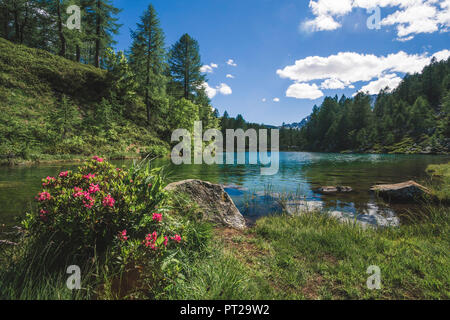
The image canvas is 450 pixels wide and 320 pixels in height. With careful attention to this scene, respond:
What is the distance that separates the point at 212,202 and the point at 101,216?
13.2 feet

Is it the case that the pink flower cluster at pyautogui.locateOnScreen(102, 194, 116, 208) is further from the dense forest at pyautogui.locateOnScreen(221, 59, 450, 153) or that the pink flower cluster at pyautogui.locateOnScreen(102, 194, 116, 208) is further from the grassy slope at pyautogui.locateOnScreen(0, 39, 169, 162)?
the dense forest at pyautogui.locateOnScreen(221, 59, 450, 153)

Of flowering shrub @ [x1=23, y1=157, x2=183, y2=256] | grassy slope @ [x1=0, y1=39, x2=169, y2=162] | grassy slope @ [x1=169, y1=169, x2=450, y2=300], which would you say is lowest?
grassy slope @ [x1=169, y1=169, x2=450, y2=300]

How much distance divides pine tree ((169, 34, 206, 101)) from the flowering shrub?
45.2 meters

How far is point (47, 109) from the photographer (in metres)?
24.1

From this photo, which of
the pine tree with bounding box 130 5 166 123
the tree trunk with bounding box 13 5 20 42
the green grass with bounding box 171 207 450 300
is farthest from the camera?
the tree trunk with bounding box 13 5 20 42

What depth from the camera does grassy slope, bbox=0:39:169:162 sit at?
62.2 feet

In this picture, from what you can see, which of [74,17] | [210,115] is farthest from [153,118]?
[74,17]

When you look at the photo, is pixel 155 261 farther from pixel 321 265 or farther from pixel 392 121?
pixel 392 121

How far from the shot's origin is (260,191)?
38.7ft

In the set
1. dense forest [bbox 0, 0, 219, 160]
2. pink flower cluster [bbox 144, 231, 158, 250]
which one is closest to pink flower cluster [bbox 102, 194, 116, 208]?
pink flower cluster [bbox 144, 231, 158, 250]

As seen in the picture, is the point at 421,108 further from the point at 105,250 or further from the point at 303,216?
the point at 105,250

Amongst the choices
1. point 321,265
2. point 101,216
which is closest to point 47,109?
point 101,216

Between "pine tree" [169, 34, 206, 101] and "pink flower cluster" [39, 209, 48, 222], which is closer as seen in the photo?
"pink flower cluster" [39, 209, 48, 222]

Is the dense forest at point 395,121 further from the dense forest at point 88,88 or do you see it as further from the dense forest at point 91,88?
the dense forest at point 88,88
